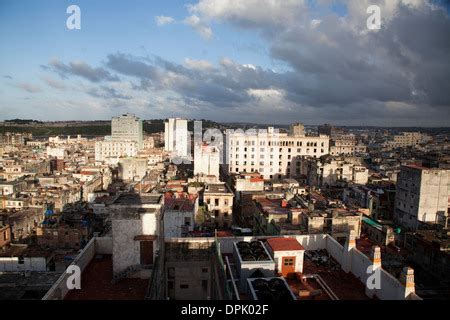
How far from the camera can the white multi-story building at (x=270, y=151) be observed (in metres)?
35.5

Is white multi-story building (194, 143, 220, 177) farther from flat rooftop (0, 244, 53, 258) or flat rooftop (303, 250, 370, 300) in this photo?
flat rooftop (303, 250, 370, 300)

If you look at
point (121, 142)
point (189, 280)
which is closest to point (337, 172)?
point (189, 280)

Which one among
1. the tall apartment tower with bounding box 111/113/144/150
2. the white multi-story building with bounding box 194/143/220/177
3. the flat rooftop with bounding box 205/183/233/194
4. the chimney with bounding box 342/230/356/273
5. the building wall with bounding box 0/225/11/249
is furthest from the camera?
the tall apartment tower with bounding box 111/113/144/150

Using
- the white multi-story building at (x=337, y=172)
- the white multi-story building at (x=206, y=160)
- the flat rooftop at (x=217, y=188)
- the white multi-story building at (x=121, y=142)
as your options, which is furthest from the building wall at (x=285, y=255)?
the white multi-story building at (x=121, y=142)

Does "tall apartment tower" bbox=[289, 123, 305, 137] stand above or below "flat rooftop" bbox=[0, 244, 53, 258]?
above

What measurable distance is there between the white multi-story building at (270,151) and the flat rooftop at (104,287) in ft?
→ 92.9

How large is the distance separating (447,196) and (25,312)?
22.3 m

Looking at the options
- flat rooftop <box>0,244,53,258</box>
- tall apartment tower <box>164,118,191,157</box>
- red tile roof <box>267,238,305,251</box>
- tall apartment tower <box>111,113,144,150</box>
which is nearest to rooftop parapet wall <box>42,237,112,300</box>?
red tile roof <box>267,238,305,251</box>

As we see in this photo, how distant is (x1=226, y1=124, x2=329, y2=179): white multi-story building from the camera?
35500mm

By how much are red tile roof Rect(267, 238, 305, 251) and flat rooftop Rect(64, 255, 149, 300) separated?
3.31m

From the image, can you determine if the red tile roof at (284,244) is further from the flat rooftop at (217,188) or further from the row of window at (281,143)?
the row of window at (281,143)

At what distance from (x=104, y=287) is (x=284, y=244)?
446cm

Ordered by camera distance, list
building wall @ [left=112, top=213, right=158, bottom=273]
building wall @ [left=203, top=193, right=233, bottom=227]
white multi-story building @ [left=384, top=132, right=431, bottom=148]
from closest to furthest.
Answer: building wall @ [left=112, top=213, right=158, bottom=273] → building wall @ [left=203, top=193, right=233, bottom=227] → white multi-story building @ [left=384, top=132, right=431, bottom=148]

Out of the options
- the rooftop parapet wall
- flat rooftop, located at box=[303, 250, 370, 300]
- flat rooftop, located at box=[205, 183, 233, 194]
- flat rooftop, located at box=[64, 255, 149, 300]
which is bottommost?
flat rooftop, located at box=[205, 183, 233, 194]
